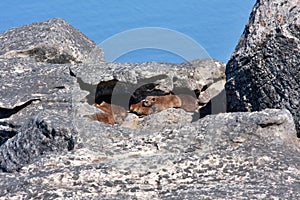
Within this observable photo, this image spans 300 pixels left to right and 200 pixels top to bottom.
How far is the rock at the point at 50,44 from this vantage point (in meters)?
4.77

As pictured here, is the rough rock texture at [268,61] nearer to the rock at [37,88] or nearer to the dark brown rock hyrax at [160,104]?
the dark brown rock hyrax at [160,104]

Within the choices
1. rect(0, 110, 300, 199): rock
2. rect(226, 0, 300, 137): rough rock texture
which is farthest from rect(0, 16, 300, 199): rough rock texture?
rect(226, 0, 300, 137): rough rock texture

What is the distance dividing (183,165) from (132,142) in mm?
394

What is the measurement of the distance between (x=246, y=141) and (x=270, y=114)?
19 centimetres

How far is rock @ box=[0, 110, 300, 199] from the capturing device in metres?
2.53

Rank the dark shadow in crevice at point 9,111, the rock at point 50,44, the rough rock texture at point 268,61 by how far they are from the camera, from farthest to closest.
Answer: the rock at point 50,44 < the dark shadow in crevice at point 9,111 < the rough rock texture at point 268,61

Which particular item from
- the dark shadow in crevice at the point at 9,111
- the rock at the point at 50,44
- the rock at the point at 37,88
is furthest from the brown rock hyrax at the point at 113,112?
the rock at the point at 50,44

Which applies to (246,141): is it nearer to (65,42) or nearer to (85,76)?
(85,76)

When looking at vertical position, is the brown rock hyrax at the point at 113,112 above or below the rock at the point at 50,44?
below

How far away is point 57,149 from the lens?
3262mm

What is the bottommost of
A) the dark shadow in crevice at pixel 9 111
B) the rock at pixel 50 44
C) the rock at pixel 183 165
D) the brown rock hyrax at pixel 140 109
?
the rock at pixel 183 165

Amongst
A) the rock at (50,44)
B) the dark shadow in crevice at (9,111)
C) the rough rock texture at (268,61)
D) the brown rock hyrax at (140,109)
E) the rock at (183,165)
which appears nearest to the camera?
the rock at (183,165)

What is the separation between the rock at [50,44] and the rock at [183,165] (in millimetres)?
1719

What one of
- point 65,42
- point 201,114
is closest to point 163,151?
point 201,114
